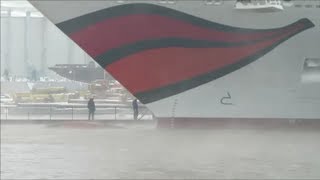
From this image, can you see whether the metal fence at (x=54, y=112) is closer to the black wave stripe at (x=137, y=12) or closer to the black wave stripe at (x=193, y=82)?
the black wave stripe at (x=193, y=82)

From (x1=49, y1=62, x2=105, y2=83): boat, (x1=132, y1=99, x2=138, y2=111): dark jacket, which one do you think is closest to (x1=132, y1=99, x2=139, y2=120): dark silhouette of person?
(x1=132, y1=99, x2=138, y2=111): dark jacket

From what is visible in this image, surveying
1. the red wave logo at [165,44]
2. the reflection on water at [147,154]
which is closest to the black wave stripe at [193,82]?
the red wave logo at [165,44]

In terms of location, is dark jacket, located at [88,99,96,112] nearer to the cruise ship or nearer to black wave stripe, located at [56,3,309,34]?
the cruise ship

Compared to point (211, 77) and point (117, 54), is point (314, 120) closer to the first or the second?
point (211, 77)

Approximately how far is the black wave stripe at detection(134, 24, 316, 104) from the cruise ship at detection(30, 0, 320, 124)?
0.02 m

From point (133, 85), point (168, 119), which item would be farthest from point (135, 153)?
point (168, 119)

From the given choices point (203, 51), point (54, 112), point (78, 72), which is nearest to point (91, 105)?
point (54, 112)

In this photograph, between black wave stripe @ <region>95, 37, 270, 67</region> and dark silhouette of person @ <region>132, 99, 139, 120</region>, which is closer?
dark silhouette of person @ <region>132, 99, 139, 120</region>

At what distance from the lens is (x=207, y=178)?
5215 millimetres

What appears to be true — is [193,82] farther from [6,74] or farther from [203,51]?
[6,74]

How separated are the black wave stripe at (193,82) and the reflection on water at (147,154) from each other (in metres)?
1.56

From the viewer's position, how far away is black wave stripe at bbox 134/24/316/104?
9.12m

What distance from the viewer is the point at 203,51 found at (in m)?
9.80

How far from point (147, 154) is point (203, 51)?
3691 mm
